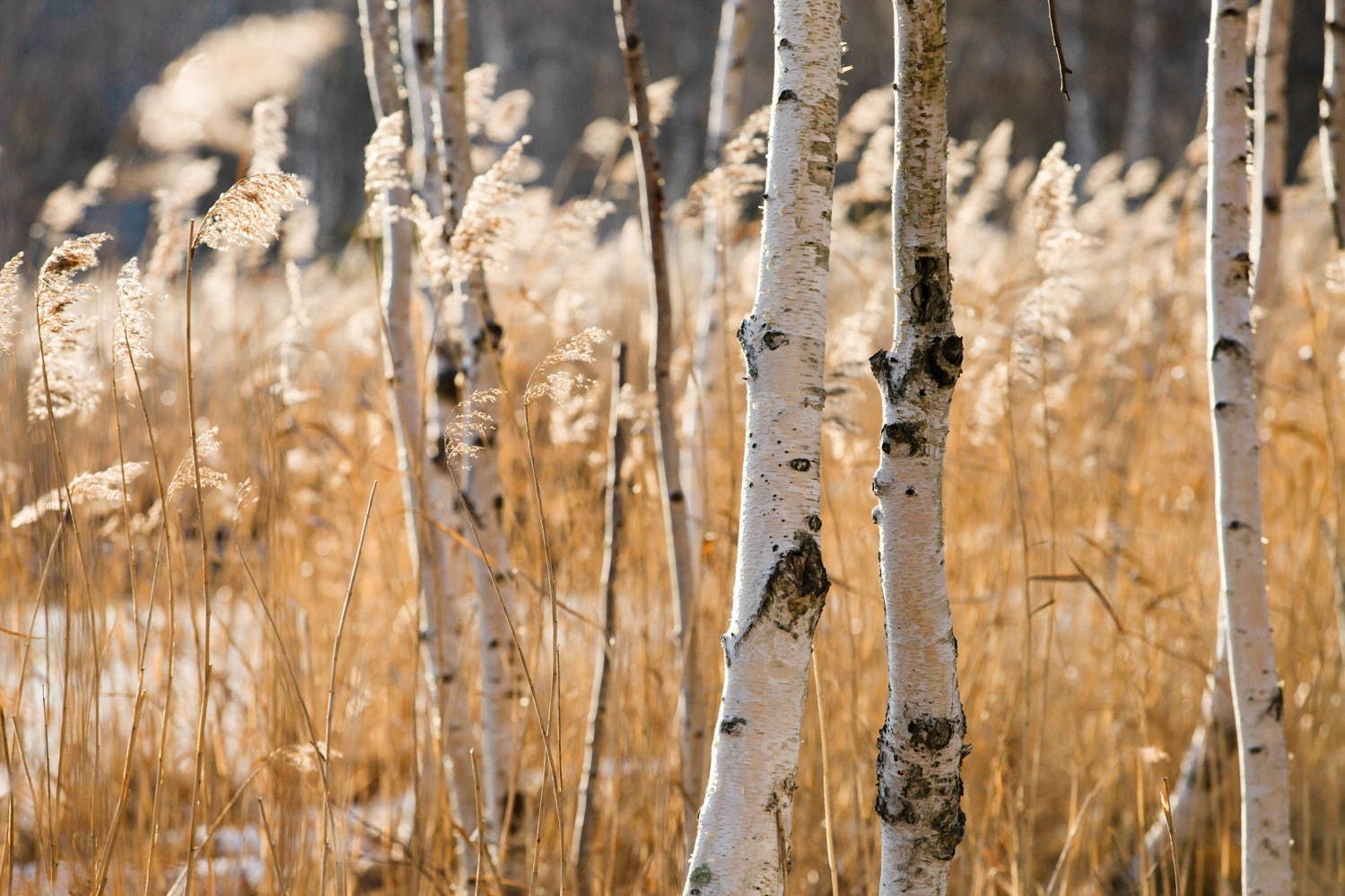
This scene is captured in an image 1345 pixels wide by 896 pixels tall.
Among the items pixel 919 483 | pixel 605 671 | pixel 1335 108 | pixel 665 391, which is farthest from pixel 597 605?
pixel 1335 108

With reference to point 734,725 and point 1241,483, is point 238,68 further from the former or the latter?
point 1241,483

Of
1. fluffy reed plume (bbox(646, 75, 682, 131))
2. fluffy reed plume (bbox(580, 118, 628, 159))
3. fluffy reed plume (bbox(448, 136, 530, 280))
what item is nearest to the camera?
fluffy reed plume (bbox(448, 136, 530, 280))

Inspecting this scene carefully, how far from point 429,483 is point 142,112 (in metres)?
0.62

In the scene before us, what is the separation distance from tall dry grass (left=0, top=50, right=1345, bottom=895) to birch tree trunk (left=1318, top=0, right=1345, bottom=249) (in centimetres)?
22

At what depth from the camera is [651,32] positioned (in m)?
13.0

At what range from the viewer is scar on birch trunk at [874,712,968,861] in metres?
0.70

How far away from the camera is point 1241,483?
995 millimetres

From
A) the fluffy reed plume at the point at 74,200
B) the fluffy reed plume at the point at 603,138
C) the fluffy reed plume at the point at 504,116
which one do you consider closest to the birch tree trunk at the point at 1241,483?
the fluffy reed plume at the point at 504,116

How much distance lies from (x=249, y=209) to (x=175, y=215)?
1118 mm

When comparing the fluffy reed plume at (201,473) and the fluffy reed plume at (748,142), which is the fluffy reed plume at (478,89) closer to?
the fluffy reed plume at (748,142)

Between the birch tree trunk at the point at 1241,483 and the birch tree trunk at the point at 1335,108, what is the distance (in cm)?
35

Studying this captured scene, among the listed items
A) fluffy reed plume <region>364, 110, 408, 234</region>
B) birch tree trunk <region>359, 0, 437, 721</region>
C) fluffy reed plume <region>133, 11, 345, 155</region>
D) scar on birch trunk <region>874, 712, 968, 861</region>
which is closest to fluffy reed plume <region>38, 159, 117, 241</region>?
fluffy reed plume <region>133, 11, 345, 155</region>

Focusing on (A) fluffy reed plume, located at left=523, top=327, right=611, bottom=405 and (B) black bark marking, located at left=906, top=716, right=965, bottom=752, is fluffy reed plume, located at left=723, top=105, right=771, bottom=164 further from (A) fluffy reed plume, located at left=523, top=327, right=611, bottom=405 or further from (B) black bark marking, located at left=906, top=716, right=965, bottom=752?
(B) black bark marking, located at left=906, top=716, right=965, bottom=752

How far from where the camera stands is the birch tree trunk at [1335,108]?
3.96 feet
